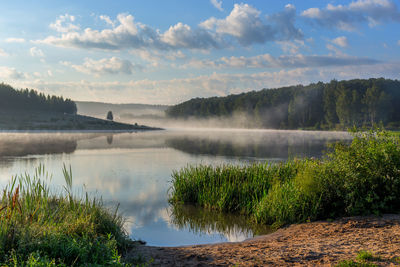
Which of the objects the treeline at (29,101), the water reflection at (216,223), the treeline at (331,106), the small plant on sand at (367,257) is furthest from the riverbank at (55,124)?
the small plant on sand at (367,257)

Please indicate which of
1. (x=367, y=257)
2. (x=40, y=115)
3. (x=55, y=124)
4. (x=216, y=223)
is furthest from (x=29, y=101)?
(x=367, y=257)

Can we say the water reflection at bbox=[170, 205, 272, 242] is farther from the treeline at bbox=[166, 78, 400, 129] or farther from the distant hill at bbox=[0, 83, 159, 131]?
the treeline at bbox=[166, 78, 400, 129]

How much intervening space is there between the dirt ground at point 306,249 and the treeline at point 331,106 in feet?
388

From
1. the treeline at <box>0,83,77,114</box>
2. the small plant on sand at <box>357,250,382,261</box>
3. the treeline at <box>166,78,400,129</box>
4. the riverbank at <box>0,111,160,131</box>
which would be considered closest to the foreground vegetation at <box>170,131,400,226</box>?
the small plant on sand at <box>357,250,382,261</box>

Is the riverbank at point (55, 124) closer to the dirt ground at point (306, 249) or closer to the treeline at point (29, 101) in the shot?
the treeline at point (29, 101)

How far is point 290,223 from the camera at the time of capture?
12.0m

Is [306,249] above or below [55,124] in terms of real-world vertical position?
below

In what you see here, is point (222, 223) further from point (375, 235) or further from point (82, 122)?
point (82, 122)

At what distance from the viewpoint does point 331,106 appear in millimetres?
149000

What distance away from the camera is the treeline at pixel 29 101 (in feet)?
463

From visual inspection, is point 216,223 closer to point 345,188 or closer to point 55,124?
point 345,188

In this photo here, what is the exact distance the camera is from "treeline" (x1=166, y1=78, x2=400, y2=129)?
131m

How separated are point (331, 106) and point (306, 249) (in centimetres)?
15130

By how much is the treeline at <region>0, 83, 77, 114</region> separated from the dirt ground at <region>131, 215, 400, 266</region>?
489 feet
